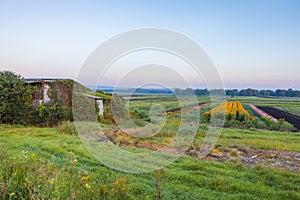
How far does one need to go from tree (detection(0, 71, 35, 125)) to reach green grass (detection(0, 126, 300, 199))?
5.37 m

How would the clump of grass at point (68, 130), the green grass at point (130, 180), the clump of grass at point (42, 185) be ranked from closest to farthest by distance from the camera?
the clump of grass at point (42, 185)
the green grass at point (130, 180)
the clump of grass at point (68, 130)

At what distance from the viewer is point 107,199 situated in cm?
263

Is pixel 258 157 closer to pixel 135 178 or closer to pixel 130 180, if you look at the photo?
pixel 135 178

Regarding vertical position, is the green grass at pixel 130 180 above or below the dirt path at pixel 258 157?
above

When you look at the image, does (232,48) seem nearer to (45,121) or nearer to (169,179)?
(169,179)

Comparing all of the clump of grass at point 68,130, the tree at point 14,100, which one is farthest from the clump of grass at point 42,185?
the tree at point 14,100

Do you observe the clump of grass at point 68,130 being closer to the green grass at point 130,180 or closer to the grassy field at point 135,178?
the grassy field at point 135,178

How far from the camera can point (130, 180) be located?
388 centimetres

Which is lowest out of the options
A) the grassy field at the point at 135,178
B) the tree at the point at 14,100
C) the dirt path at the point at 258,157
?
the dirt path at the point at 258,157

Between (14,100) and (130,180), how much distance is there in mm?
8983

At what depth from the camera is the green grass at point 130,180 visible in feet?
8.23

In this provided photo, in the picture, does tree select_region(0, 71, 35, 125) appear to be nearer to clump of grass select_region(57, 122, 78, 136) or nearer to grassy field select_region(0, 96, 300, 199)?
clump of grass select_region(57, 122, 78, 136)

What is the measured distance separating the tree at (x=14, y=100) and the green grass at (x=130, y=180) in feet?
17.6

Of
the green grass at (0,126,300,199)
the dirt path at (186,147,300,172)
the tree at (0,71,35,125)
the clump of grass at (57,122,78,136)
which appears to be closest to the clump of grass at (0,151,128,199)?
the green grass at (0,126,300,199)
